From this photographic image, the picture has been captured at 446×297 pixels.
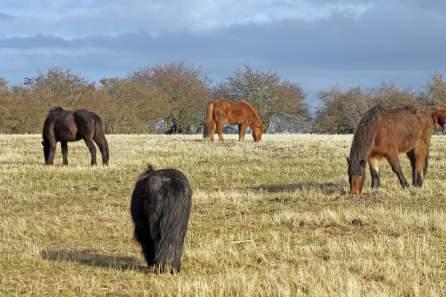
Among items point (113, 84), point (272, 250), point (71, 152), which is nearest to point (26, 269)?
point (272, 250)

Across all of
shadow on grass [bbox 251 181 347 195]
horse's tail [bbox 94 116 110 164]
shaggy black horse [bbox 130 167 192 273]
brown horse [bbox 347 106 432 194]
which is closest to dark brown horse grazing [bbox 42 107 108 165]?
horse's tail [bbox 94 116 110 164]

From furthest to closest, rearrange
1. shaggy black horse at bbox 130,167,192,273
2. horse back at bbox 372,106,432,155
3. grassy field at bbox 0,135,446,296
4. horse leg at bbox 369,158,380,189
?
horse leg at bbox 369,158,380,189 → horse back at bbox 372,106,432,155 → shaggy black horse at bbox 130,167,192,273 → grassy field at bbox 0,135,446,296

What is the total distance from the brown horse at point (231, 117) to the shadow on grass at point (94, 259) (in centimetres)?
1901

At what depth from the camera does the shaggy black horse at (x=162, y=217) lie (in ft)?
22.8

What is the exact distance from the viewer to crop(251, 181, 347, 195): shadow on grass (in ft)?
44.9

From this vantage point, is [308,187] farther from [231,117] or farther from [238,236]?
[231,117]

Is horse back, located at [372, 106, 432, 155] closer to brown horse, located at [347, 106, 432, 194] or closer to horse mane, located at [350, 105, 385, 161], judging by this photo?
brown horse, located at [347, 106, 432, 194]

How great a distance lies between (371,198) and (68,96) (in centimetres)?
4051

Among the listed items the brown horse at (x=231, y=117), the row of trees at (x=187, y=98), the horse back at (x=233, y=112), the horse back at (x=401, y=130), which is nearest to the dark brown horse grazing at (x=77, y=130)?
the horse back at (x=401, y=130)

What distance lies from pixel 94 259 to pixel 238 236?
2.35 metres

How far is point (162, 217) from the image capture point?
22.7 ft

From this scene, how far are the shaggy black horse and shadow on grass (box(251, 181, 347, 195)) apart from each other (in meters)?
6.79

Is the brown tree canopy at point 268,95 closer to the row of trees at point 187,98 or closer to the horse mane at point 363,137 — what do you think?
the row of trees at point 187,98

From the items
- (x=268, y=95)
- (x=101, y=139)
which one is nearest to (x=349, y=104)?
(x=268, y=95)
